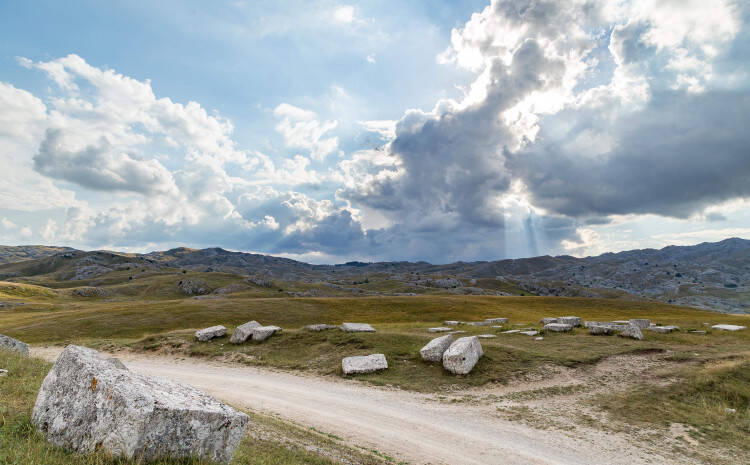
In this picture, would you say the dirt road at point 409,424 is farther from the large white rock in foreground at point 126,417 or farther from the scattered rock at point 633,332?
the scattered rock at point 633,332

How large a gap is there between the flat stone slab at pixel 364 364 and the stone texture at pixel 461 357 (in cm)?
538

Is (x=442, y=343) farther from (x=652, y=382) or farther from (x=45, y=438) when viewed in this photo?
(x=45, y=438)

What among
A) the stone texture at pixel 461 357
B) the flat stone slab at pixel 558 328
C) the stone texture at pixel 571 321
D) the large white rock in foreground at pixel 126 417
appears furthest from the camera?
the stone texture at pixel 571 321

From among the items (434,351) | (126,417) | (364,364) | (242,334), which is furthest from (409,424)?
(242,334)

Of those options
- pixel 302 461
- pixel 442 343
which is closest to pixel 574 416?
pixel 442 343

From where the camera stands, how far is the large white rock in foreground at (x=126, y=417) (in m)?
7.52

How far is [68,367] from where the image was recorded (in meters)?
9.20

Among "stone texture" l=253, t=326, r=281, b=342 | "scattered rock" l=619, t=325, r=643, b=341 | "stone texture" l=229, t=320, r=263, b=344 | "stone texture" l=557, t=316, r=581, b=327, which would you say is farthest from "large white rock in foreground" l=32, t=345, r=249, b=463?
"stone texture" l=557, t=316, r=581, b=327

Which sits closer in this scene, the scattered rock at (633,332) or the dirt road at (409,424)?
the dirt road at (409,424)

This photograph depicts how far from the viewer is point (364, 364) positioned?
1157 inches

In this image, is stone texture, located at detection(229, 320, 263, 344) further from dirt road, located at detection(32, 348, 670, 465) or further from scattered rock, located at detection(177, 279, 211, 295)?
scattered rock, located at detection(177, 279, 211, 295)

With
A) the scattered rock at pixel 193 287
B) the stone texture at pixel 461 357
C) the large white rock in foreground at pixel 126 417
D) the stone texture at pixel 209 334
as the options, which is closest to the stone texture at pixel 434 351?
the stone texture at pixel 461 357

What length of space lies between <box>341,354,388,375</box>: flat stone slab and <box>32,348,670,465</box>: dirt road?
1557 millimetres

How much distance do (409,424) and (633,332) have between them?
29.2 metres
